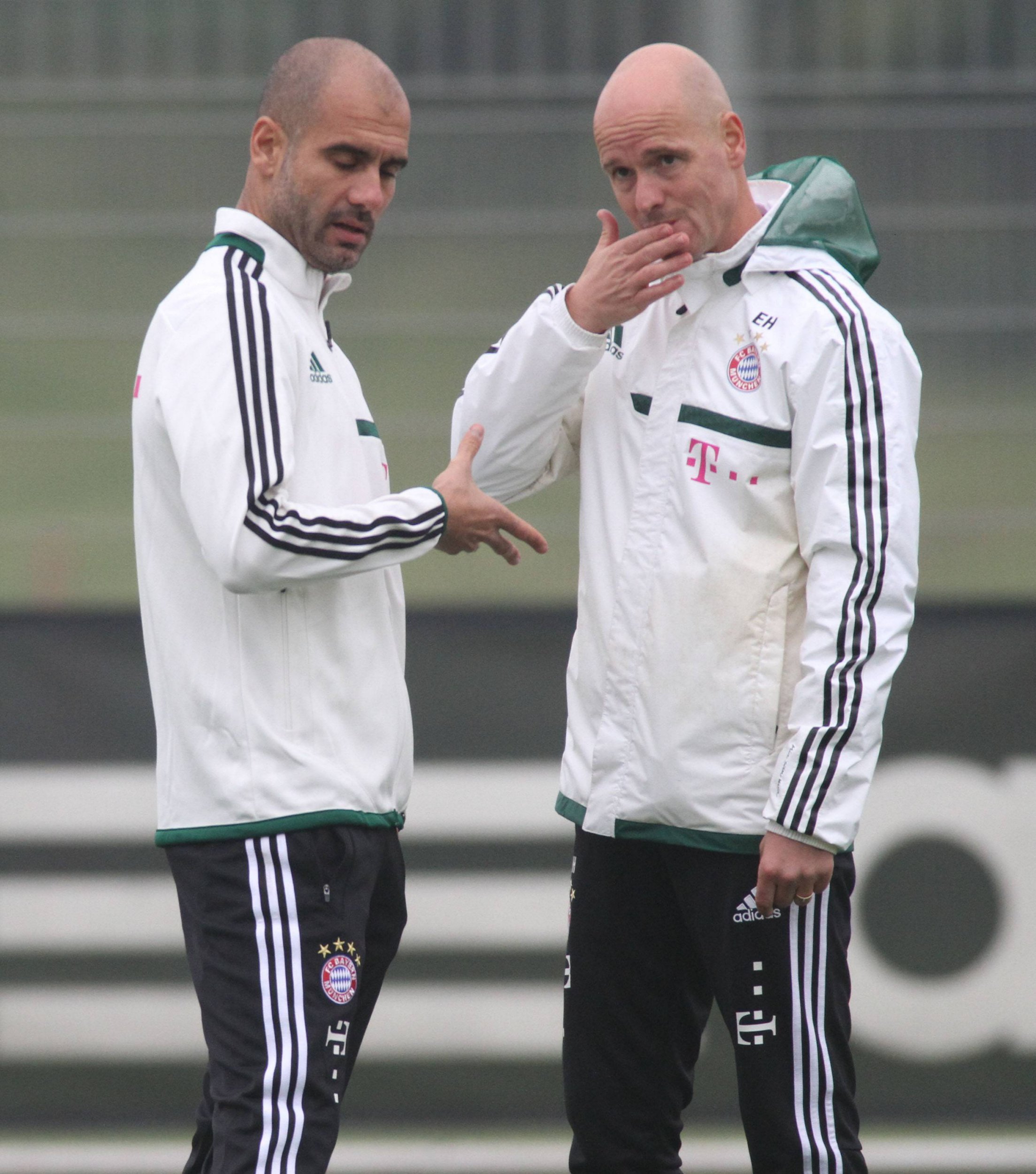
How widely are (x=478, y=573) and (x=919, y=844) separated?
1.88 m

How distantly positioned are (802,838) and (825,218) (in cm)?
95

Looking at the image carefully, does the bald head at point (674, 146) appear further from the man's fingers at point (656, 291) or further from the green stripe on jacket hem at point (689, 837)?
the green stripe on jacket hem at point (689, 837)

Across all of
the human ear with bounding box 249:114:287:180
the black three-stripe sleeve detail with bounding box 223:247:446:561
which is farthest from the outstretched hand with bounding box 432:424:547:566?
the human ear with bounding box 249:114:287:180

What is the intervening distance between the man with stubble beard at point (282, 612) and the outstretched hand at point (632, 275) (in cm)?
31

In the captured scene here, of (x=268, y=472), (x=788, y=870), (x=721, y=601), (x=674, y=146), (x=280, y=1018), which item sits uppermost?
(x=674, y=146)

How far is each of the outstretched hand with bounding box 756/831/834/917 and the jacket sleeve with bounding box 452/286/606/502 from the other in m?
0.73

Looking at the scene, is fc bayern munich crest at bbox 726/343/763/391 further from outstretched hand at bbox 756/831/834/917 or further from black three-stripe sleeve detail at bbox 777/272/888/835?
outstretched hand at bbox 756/831/834/917

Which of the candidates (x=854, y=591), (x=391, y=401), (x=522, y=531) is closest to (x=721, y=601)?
(x=854, y=591)

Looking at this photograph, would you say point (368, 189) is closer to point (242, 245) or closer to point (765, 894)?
point (242, 245)

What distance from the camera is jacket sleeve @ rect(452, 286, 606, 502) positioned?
8.87ft

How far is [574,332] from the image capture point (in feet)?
8.83

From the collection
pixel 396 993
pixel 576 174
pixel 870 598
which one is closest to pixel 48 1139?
pixel 396 993

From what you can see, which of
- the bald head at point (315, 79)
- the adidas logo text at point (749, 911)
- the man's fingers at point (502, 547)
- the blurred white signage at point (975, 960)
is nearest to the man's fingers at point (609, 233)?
the bald head at point (315, 79)

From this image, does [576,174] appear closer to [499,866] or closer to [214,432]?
→ [499,866]
